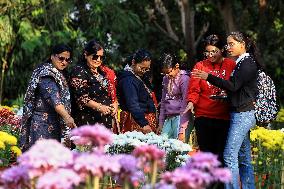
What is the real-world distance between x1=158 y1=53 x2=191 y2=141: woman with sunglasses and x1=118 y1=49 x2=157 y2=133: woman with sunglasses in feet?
0.69

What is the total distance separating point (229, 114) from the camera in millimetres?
6348

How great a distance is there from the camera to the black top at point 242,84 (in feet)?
19.3

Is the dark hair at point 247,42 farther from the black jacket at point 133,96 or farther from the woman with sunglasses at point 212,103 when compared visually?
the black jacket at point 133,96

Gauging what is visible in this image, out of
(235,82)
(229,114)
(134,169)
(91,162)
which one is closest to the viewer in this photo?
(91,162)

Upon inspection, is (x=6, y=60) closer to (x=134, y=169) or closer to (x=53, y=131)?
(x=53, y=131)

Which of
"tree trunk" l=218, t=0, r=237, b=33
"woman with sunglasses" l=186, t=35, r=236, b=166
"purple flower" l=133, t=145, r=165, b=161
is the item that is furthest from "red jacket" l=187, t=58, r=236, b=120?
"tree trunk" l=218, t=0, r=237, b=33

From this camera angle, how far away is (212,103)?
6379 mm

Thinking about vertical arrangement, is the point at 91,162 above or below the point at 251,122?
below

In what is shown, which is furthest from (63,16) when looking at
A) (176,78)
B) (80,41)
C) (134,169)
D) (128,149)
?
(134,169)

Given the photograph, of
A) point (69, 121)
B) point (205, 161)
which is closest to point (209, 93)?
point (69, 121)

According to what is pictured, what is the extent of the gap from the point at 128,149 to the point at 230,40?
4.22ft

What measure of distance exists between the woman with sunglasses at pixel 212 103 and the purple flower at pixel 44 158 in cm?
375

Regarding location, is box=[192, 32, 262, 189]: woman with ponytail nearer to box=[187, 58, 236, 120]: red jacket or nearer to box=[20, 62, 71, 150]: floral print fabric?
box=[187, 58, 236, 120]: red jacket

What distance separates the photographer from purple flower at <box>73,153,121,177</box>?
265cm
